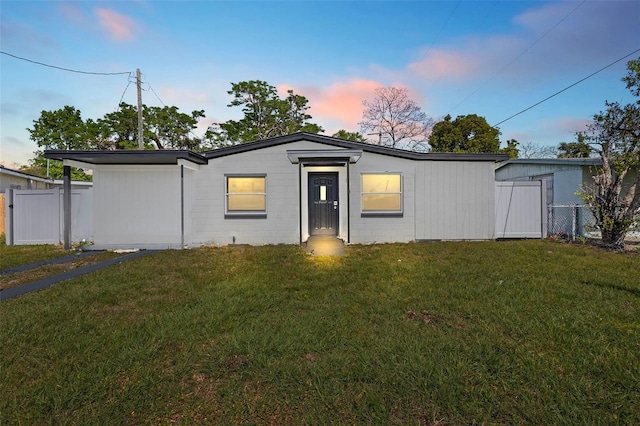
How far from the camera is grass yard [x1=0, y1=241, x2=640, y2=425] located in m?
2.00

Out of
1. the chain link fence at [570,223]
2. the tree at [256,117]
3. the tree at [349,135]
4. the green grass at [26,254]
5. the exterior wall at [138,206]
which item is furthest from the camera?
the tree at [256,117]

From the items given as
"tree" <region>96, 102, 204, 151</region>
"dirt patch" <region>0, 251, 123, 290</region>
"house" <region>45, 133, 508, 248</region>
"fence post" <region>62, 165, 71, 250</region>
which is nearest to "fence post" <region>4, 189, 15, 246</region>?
"fence post" <region>62, 165, 71, 250</region>

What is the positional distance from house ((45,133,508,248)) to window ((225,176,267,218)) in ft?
0.11

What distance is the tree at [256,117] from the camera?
27.5 metres

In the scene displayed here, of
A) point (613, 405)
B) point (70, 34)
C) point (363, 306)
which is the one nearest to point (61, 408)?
point (363, 306)

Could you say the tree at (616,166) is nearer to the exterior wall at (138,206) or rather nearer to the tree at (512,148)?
the exterior wall at (138,206)

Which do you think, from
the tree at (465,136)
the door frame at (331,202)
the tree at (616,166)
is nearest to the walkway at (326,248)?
the door frame at (331,202)

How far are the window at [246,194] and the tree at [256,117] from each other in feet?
61.8

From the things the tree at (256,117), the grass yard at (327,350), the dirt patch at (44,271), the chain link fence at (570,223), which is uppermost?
the tree at (256,117)

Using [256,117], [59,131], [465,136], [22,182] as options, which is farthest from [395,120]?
[59,131]

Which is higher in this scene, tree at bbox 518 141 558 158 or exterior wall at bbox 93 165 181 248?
tree at bbox 518 141 558 158

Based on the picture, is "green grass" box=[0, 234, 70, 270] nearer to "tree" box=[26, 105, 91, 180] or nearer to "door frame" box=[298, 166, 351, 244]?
"door frame" box=[298, 166, 351, 244]

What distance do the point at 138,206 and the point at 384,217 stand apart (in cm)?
802

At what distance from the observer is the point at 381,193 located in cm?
960
